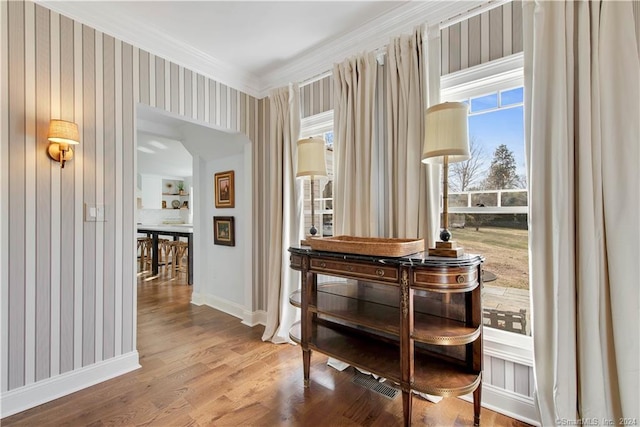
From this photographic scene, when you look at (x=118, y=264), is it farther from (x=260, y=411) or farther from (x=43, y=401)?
(x=260, y=411)

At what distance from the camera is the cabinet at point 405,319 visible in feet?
4.97

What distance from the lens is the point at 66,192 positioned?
205 centimetres

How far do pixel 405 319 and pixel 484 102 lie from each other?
153 cm

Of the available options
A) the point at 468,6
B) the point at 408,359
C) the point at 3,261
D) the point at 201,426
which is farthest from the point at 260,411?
the point at 468,6

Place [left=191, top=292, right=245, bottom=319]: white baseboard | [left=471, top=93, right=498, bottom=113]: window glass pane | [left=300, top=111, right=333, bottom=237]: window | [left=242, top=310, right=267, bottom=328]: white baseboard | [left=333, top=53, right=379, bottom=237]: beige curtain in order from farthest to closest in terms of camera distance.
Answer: [left=191, top=292, right=245, bottom=319]: white baseboard
[left=242, top=310, right=267, bottom=328]: white baseboard
[left=300, top=111, right=333, bottom=237]: window
[left=333, top=53, right=379, bottom=237]: beige curtain
[left=471, top=93, right=498, bottom=113]: window glass pane

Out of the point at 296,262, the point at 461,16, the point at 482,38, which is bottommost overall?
the point at 296,262

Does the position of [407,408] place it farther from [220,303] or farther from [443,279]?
[220,303]

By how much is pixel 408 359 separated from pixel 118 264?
2.24m

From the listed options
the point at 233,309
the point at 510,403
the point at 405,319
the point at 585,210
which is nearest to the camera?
the point at 585,210

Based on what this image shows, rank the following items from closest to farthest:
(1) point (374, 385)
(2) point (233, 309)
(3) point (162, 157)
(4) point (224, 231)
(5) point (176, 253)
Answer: (1) point (374, 385) < (2) point (233, 309) < (4) point (224, 231) < (5) point (176, 253) < (3) point (162, 157)

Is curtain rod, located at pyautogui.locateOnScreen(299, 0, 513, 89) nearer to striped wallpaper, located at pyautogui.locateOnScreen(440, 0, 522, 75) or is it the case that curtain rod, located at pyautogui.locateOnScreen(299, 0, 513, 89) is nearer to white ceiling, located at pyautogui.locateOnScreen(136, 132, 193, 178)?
striped wallpaper, located at pyautogui.locateOnScreen(440, 0, 522, 75)

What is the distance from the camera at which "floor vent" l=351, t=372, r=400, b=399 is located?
2.03 metres

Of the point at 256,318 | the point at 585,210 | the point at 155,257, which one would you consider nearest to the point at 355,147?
the point at 585,210

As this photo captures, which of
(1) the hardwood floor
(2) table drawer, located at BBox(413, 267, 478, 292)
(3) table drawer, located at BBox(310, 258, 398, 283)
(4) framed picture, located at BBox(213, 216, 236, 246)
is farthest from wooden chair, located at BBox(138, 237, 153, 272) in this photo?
(2) table drawer, located at BBox(413, 267, 478, 292)
